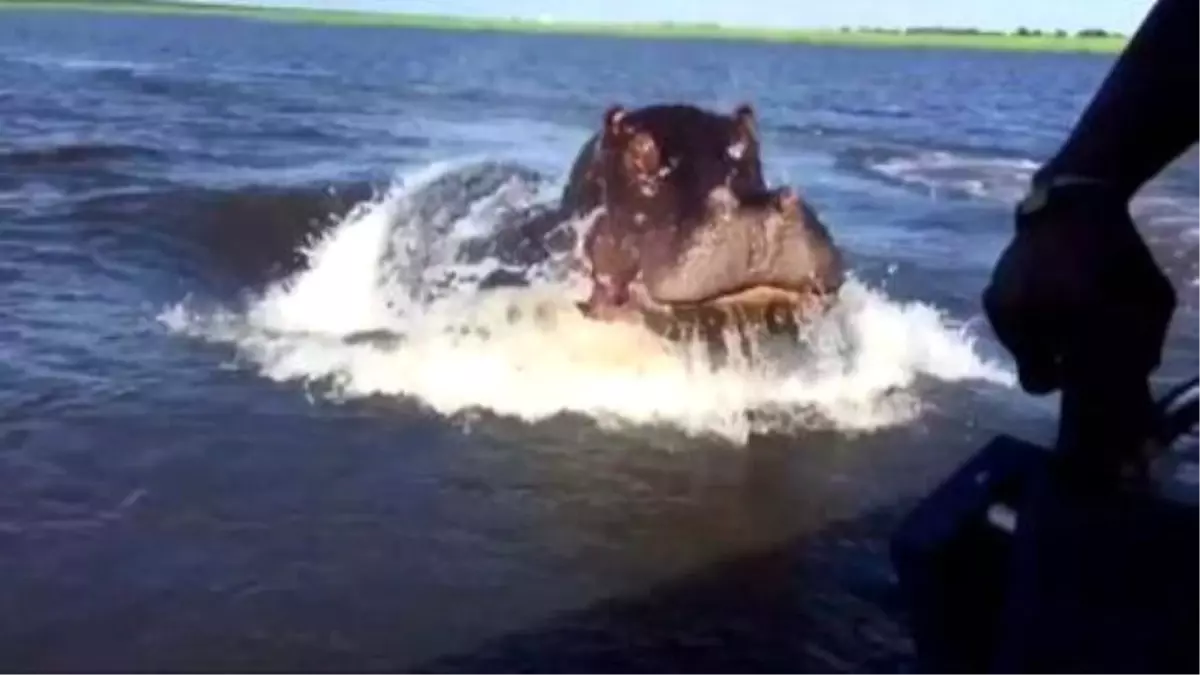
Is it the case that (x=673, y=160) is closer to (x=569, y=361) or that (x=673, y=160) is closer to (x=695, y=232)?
(x=695, y=232)

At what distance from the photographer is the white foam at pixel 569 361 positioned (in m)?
7.19

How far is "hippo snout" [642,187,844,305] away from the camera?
684cm

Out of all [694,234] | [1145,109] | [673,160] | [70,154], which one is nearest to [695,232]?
[694,234]

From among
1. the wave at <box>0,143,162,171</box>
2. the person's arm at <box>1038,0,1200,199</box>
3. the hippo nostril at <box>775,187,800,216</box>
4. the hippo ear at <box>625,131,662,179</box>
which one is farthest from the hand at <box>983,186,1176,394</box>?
the wave at <box>0,143,162,171</box>

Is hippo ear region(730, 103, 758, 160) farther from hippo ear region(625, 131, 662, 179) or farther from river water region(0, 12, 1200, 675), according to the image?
river water region(0, 12, 1200, 675)

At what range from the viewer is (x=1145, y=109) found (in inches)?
58.8

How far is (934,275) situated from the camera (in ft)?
37.9

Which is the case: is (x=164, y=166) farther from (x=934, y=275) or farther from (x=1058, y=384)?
(x=1058, y=384)

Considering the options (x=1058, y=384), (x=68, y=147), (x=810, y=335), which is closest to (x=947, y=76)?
(x=68, y=147)

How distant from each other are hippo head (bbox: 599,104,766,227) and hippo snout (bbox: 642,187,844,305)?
4.9 inches

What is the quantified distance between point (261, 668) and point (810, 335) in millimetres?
3689

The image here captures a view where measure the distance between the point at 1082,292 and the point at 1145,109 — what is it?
0.59 ft

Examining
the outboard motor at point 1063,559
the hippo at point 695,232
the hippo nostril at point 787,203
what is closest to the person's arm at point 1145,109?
the outboard motor at point 1063,559

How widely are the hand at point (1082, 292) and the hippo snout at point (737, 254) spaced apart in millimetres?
5301
